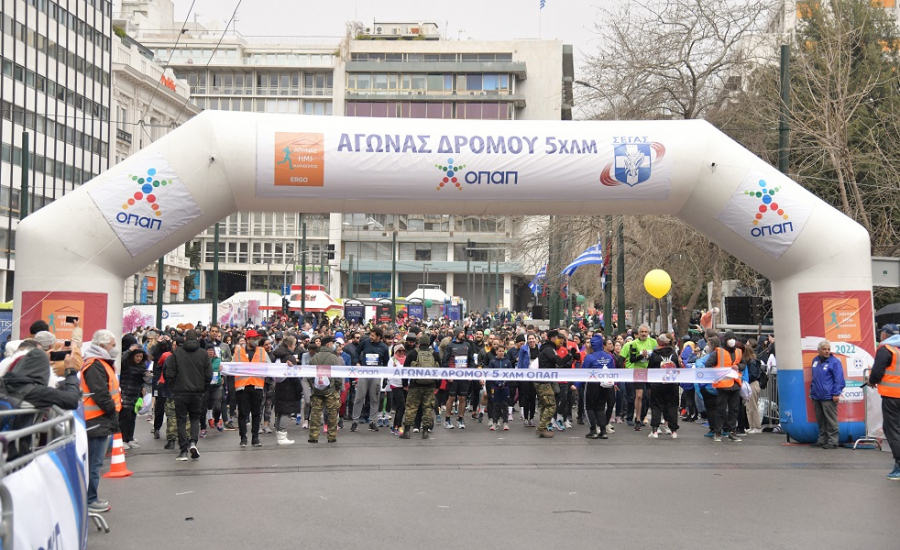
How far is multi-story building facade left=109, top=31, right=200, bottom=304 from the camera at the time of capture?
235 ft

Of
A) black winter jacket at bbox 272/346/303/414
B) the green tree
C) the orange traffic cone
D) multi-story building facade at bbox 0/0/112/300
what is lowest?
the orange traffic cone

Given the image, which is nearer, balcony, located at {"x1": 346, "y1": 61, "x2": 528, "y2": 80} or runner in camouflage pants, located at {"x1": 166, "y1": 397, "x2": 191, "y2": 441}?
runner in camouflage pants, located at {"x1": 166, "y1": 397, "x2": 191, "y2": 441}

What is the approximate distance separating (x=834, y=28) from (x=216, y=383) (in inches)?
616

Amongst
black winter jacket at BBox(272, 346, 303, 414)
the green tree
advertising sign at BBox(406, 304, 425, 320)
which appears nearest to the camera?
black winter jacket at BBox(272, 346, 303, 414)

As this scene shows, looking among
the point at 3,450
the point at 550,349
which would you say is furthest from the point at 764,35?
the point at 3,450

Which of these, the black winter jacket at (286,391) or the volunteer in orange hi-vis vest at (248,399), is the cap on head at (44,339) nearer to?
the volunteer in orange hi-vis vest at (248,399)

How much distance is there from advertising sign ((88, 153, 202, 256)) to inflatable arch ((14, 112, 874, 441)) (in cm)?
1

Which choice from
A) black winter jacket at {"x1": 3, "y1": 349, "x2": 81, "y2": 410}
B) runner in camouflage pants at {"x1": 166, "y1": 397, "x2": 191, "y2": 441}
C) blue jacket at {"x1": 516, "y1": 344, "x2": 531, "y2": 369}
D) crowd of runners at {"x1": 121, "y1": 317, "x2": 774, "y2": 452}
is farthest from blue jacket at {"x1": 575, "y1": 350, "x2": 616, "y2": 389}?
black winter jacket at {"x1": 3, "y1": 349, "x2": 81, "y2": 410}

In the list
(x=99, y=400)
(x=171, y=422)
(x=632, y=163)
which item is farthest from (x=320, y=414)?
(x=632, y=163)

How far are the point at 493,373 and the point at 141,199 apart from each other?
6.16 metres

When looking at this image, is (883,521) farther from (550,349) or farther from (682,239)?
(682,239)

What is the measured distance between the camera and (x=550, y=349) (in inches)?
629

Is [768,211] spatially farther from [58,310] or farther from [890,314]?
[58,310]

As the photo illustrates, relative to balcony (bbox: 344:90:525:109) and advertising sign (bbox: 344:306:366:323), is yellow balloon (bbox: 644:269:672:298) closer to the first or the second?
advertising sign (bbox: 344:306:366:323)
